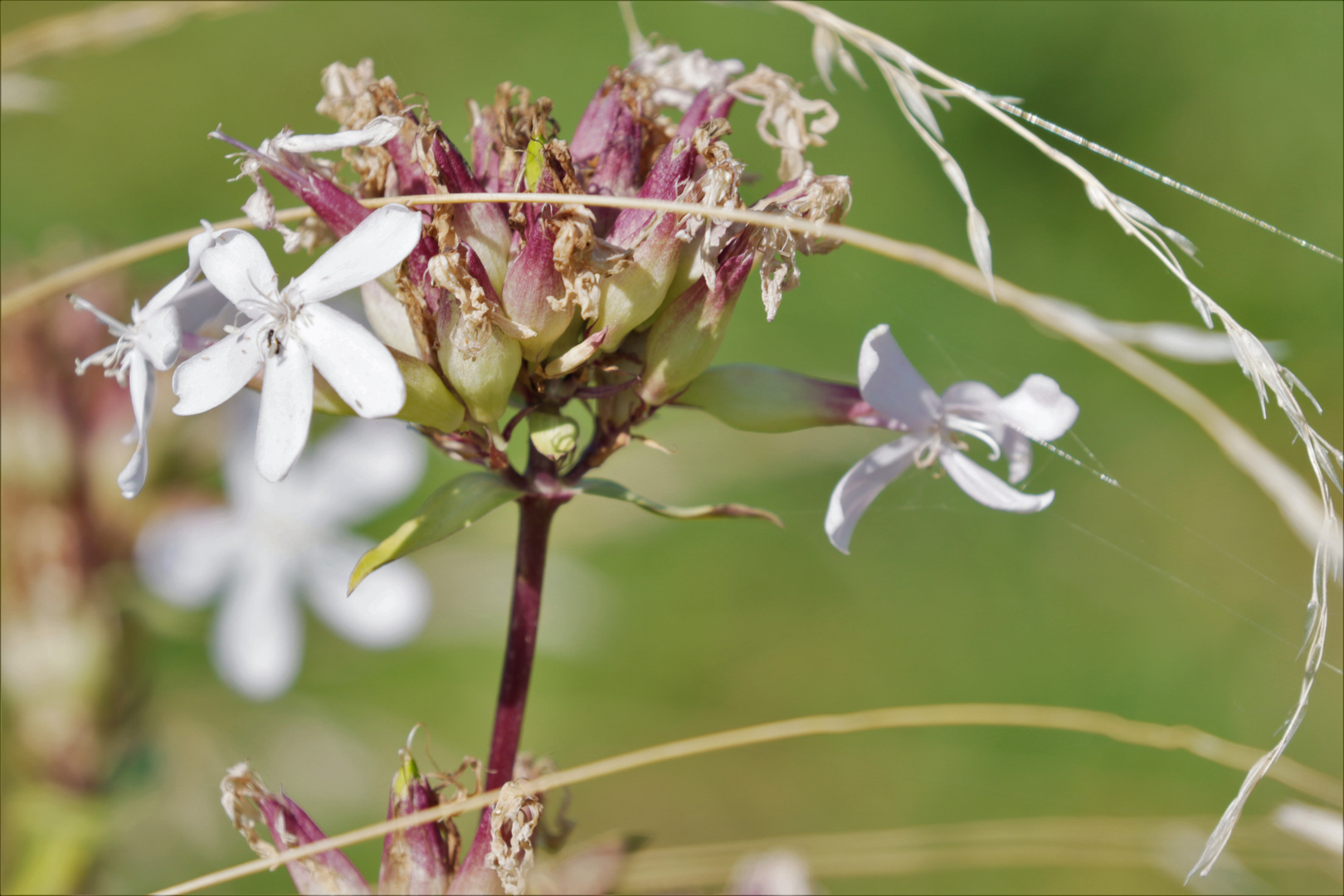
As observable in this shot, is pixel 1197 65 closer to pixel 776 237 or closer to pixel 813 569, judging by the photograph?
pixel 813 569

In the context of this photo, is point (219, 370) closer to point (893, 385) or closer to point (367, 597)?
point (893, 385)

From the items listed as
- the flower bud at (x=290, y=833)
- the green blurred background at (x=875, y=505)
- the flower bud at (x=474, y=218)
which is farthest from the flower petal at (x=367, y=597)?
the flower bud at (x=474, y=218)

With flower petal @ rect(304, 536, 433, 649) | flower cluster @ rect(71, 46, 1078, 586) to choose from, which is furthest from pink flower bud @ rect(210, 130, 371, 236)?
flower petal @ rect(304, 536, 433, 649)

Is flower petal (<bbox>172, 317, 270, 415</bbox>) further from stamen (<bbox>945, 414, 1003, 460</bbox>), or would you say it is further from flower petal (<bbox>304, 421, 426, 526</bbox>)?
flower petal (<bbox>304, 421, 426, 526</bbox>)

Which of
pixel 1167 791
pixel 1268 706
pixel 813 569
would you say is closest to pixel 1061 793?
pixel 1167 791

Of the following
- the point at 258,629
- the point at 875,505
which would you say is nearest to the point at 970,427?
the point at 258,629

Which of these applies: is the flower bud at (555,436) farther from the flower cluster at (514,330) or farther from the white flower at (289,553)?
the white flower at (289,553)
